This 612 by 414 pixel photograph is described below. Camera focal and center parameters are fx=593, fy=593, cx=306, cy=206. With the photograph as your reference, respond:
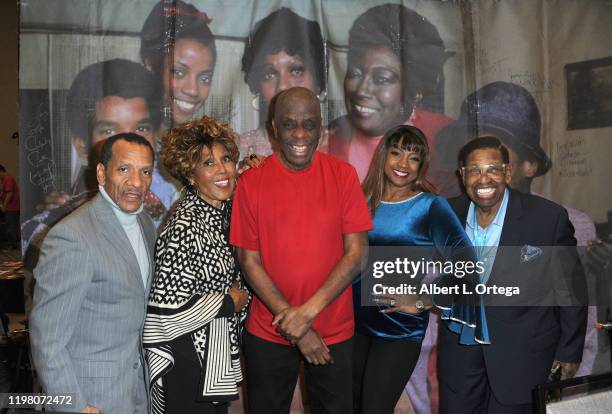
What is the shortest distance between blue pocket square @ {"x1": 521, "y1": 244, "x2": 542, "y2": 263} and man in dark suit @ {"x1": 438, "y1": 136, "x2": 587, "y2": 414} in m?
0.01

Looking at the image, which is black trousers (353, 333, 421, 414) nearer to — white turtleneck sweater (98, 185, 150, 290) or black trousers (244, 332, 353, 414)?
black trousers (244, 332, 353, 414)

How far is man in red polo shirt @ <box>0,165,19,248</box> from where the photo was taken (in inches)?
337

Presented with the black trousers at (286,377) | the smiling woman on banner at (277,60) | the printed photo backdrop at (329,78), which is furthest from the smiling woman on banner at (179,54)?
the black trousers at (286,377)

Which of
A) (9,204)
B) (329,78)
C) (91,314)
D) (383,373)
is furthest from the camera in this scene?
(9,204)

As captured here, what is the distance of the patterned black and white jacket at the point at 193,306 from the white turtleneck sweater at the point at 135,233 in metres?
0.04

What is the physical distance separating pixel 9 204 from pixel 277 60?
6571 millimetres

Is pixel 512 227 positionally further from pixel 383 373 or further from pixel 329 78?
pixel 329 78

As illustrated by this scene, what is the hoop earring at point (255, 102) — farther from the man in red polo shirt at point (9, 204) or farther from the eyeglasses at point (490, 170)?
the man in red polo shirt at point (9, 204)

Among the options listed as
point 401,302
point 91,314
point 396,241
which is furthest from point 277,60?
point 91,314

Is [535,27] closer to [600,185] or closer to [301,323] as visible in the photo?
[600,185]

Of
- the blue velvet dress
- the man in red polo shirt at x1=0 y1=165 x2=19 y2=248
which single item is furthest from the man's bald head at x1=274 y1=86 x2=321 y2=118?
the man in red polo shirt at x1=0 y1=165 x2=19 y2=248

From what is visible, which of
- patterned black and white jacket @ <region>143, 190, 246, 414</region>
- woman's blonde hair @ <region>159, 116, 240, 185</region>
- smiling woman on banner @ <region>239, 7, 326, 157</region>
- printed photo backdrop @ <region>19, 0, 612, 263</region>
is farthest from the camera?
smiling woman on banner @ <region>239, 7, 326, 157</region>

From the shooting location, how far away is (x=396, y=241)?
279 centimetres

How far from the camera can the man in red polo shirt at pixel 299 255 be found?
2.44m
